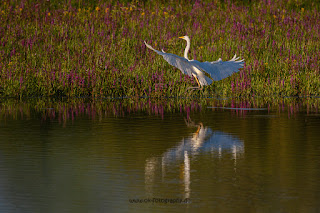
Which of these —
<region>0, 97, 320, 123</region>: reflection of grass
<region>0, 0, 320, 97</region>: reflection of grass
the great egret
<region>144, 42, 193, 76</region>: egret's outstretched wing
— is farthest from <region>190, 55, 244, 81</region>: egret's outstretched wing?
<region>0, 0, 320, 97</region>: reflection of grass

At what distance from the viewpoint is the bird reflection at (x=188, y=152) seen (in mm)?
7338

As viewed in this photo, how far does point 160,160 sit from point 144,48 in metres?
11.8

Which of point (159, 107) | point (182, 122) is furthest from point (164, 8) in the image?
point (182, 122)

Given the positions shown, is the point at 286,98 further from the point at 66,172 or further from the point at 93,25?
the point at 66,172

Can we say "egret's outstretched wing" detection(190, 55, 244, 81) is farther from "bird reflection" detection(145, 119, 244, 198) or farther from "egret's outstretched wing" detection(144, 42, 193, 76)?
"bird reflection" detection(145, 119, 244, 198)

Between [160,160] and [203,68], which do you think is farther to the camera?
[203,68]

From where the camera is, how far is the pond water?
20.5ft

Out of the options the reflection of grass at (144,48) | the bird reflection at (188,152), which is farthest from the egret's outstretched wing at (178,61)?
the bird reflection at (188,152)

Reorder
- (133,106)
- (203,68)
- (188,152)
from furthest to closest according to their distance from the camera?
(203,68) < (133,106) < (188,152)

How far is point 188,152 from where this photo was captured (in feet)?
29.5

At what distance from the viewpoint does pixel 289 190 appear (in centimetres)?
660

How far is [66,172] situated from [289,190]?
222 centimetres

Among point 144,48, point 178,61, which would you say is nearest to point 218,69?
point 178,61

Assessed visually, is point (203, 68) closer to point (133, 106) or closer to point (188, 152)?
point (133, 106)
